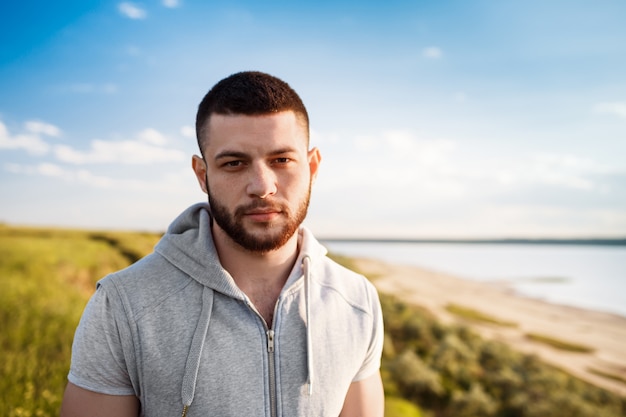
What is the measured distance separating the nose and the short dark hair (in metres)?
0.30

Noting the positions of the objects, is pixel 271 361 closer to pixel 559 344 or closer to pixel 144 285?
pixel 144 285

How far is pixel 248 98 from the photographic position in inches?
83.0

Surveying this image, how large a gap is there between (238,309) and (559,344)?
66.6 ft

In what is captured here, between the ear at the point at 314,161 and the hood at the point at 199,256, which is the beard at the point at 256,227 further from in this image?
the ear at the point at 314,161

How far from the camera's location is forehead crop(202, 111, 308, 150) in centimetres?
209

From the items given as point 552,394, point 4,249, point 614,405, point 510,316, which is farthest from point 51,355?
point 510,316

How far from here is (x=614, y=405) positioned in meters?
10.6

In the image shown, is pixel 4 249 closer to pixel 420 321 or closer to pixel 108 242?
pixel 108 242

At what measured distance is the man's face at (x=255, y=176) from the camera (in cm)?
209

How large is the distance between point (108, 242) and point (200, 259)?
13756 mm

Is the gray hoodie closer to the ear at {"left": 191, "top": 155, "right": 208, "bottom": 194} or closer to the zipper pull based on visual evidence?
the zipper pull

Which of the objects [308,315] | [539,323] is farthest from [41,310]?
[539,323]

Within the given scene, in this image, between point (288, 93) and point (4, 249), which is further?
point (4, 249)

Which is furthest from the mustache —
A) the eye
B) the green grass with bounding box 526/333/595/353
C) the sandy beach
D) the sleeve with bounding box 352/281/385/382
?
the green grass with bounding box 526/333/595/353
